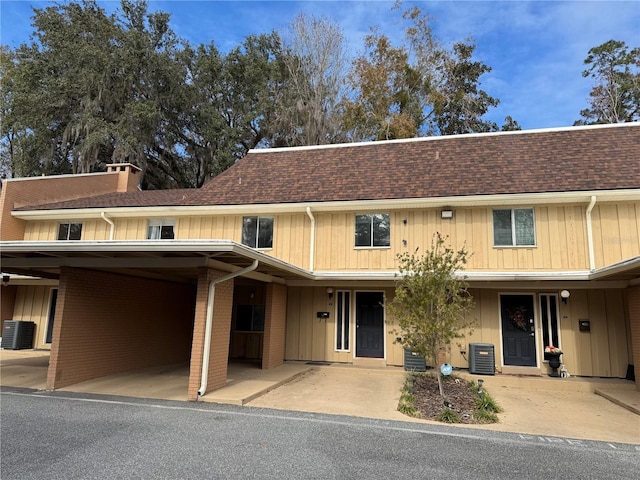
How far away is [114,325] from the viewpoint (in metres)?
9.45

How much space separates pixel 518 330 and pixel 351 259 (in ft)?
15.5

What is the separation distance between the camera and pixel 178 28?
25969 mm

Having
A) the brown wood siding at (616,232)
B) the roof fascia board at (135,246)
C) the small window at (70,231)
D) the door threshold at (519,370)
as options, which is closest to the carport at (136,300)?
the roof fascia board at (135,246)

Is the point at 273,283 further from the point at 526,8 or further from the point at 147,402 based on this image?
the point at 526,8

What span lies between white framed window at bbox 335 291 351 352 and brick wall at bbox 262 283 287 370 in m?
1.56

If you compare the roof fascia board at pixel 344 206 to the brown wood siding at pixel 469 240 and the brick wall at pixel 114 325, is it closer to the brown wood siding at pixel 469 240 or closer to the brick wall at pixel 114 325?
the brown wood siding at pixel 469 240

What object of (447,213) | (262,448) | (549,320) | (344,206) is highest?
(344,206)

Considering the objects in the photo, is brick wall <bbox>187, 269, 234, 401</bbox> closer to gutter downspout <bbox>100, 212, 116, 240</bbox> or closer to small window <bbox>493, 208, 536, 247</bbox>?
small window <bbox>493, 208, 536, 247</bbox>

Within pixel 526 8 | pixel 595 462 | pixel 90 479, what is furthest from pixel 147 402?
pixel 526 8

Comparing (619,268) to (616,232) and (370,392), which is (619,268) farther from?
(370,392)

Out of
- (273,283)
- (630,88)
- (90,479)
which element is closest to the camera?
(90,479)

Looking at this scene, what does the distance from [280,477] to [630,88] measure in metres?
28.7

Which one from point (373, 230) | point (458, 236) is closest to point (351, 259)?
point (373, 230)

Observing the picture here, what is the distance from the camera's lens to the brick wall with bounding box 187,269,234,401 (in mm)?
7359
